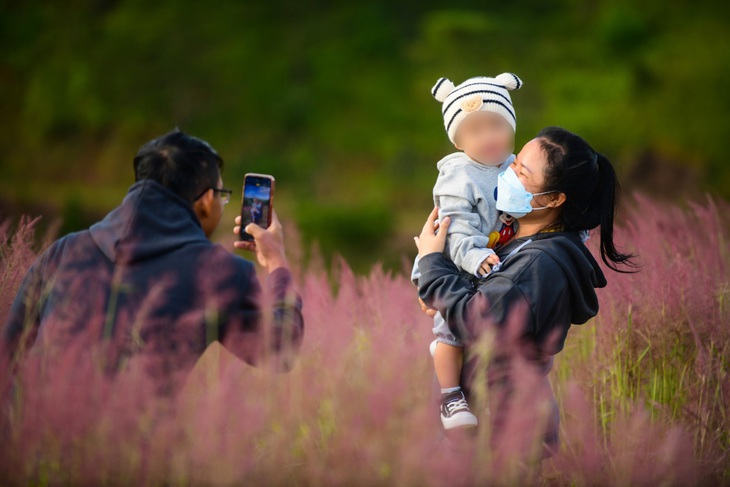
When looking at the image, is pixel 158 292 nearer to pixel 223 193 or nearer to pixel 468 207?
pixel 223 193

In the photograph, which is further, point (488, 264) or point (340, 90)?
point (340, 90)

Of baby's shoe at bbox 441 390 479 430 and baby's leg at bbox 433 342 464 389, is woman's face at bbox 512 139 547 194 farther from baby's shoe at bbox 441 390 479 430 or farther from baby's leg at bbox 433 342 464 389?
baby's shoe at bbox 441 390 479 430

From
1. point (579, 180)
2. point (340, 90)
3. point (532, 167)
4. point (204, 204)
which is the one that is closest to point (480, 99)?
point (532, 167)

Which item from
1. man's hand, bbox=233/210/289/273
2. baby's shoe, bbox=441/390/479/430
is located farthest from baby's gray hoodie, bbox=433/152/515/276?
man's hand, bbox=233/210/289/273

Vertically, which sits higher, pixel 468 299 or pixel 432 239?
pixel 432 239

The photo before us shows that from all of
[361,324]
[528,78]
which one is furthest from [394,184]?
[361,324]

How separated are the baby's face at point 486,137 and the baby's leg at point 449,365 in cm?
58

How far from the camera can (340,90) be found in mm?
19766

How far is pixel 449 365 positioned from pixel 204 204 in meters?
0.85

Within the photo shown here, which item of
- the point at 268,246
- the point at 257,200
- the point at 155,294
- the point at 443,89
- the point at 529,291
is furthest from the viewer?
the point at 443,89

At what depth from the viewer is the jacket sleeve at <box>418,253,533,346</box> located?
2203 mm

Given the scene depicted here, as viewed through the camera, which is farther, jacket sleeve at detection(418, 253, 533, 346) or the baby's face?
the baby's face

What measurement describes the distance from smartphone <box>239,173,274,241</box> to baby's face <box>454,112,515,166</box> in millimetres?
615

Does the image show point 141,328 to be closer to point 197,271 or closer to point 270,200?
point 197,271
